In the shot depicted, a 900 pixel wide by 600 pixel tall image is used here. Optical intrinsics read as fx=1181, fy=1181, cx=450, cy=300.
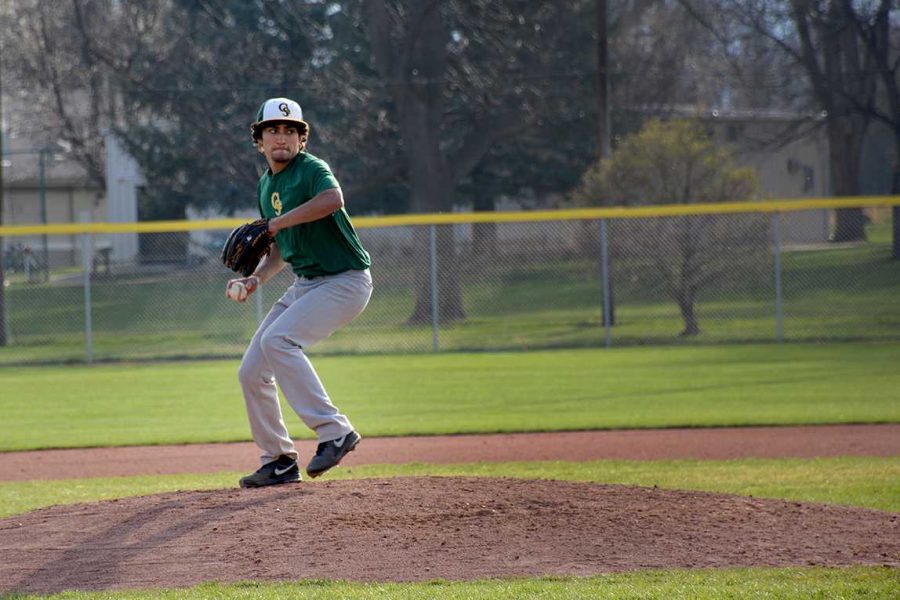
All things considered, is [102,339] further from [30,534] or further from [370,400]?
[30,534]

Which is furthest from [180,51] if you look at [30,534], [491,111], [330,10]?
[30,534]

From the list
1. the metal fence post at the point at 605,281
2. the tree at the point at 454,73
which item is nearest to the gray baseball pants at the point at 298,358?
the metal fence post at the point at 605,281

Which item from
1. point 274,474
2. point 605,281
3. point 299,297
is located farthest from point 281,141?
point 605,281

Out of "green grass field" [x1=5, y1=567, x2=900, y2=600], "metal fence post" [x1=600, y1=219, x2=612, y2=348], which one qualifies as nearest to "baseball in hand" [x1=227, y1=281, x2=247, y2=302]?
"green grass field" [x1=5, y1=567, x2=900, y2=600]

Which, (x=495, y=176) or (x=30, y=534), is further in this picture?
(x=495, y=176)

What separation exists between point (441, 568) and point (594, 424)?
6450mm

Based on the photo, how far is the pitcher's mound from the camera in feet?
16.8

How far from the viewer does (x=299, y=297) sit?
6.54m

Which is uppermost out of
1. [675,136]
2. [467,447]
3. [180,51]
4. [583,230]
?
[180,51]

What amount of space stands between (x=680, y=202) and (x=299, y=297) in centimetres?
1713

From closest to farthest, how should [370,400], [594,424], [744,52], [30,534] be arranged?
[30,534], [594,424], [370,400], [744,52]

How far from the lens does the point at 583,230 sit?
69.7 ft

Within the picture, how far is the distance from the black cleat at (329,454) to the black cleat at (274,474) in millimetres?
350

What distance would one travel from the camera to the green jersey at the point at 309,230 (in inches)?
247
